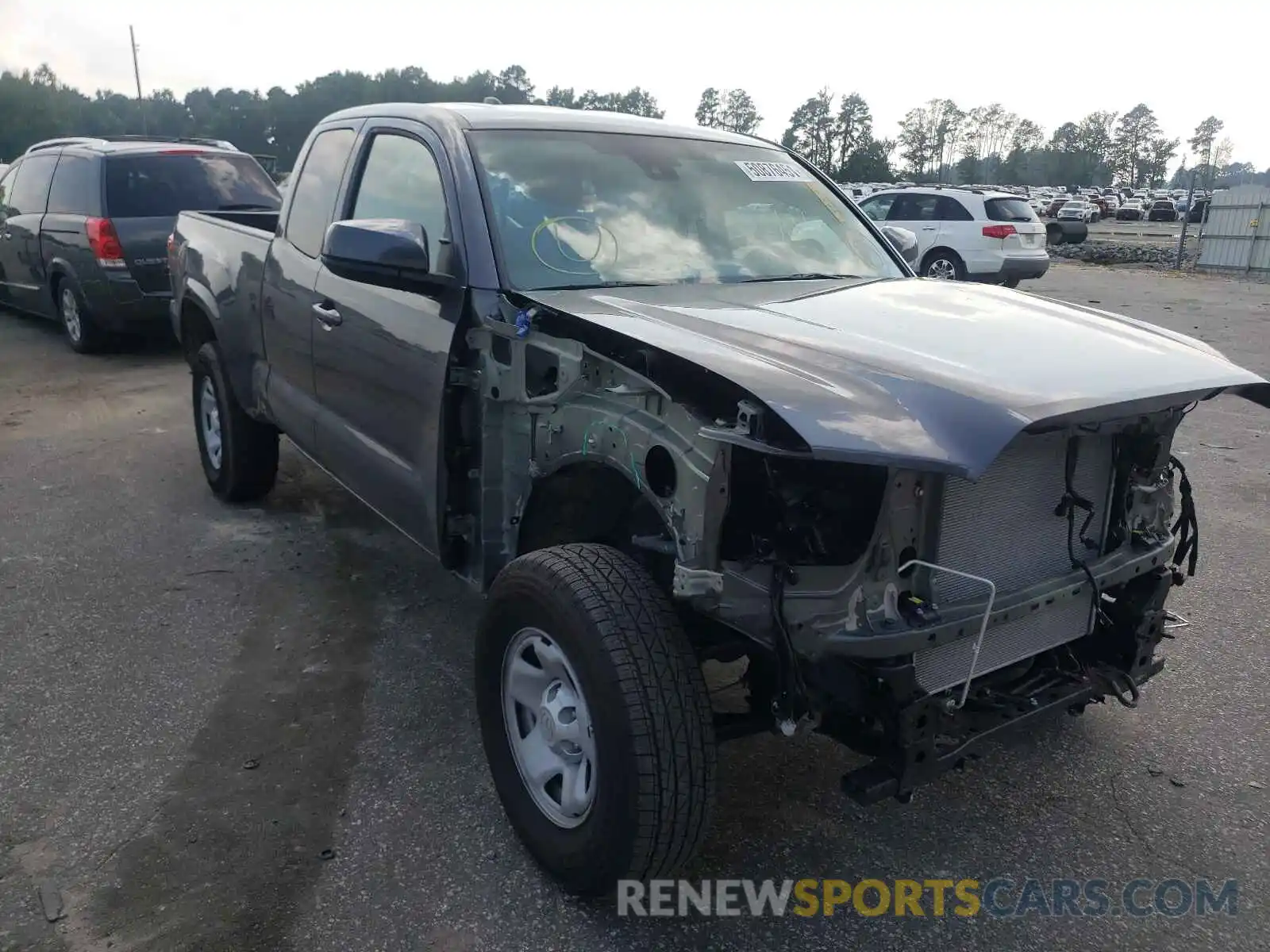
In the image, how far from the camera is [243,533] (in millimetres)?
5230

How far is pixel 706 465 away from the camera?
2342 millimetres

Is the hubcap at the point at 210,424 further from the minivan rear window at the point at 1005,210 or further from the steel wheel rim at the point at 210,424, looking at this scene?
the minivan rear window at the point at 1005,210

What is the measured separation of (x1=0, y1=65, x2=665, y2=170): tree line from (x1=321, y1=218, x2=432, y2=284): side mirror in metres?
67.6

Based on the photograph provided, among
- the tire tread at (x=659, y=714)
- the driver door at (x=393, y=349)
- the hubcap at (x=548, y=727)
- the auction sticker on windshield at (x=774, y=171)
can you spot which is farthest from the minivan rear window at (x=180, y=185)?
the tire tread at (x=659, y=714)

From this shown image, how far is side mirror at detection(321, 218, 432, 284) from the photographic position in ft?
9.96

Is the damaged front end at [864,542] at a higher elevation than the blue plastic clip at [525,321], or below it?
below

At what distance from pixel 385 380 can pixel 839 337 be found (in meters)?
1.64

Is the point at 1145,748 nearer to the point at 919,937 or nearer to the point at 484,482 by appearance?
the point at 919,937

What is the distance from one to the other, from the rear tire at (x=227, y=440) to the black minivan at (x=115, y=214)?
3908mm

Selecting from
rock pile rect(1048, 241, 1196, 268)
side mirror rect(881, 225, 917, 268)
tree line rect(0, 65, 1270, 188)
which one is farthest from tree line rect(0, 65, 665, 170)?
side mirror rect(881, 225, 917, 268)

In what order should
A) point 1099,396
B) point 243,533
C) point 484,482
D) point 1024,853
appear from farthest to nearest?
point 243,533, point 484,482, point 1024,853, point 1099,396

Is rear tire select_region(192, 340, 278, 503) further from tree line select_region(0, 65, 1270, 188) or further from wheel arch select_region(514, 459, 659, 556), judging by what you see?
tree line select_region(0, 65, 1270, 188)

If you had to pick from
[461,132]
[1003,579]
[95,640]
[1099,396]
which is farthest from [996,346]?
[95,640]

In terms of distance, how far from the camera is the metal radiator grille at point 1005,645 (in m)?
2.38
